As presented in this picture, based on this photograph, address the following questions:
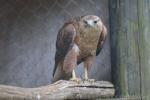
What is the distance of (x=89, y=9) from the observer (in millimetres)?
3592

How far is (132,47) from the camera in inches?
110

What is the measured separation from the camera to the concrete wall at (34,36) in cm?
354

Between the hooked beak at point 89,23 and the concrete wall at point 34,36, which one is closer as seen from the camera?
the hooked beak at point 89,23

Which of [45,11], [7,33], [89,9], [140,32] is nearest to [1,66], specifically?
[7,33]

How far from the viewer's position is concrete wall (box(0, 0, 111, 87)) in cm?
354

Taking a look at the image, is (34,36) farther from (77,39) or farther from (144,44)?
(144,44)

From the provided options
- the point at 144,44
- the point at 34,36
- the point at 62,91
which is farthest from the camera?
the point at 34,36

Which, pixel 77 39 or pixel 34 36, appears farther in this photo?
pixel 34 36

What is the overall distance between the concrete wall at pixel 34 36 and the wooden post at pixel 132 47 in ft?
1.96

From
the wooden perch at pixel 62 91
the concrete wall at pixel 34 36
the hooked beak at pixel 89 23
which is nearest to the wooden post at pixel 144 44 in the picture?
the wooden perch at pixel 62 91

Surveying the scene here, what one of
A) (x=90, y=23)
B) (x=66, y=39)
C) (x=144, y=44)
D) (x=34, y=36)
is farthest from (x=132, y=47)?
(x=34, y=36)

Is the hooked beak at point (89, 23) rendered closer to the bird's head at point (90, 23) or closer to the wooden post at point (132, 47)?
the bird's head at point (90, 23)

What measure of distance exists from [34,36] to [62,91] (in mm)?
1274

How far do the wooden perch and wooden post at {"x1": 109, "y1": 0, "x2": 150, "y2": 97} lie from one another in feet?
0.41
